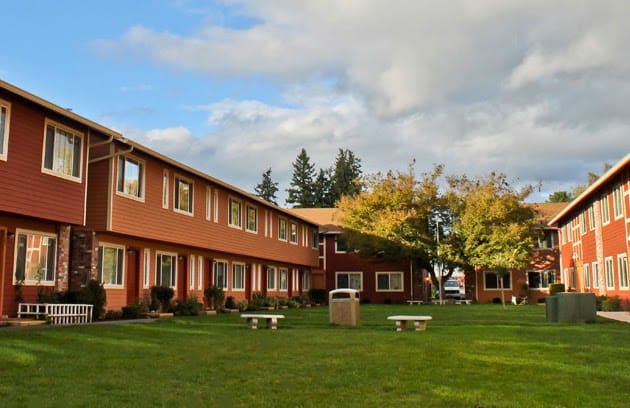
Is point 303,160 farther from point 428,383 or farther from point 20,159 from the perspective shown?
point 428,383

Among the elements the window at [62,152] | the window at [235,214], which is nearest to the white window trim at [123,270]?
the window at [62,152]

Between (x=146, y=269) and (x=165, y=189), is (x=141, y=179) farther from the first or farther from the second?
(x=146, y=269)

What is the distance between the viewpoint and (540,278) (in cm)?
4656

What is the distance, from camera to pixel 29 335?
12.5m

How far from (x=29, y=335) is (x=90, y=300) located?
5.63 meters

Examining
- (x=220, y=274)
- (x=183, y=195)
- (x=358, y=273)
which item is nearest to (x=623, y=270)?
(x=220, y=274)

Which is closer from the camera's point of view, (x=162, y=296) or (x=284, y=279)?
(x=162, y=296)

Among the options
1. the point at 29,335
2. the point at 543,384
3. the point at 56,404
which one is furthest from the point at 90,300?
the point at 543,384

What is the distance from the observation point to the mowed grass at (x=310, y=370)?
6988 millimetres

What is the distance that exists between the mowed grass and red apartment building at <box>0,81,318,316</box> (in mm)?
3883

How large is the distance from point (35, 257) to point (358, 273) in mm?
32751

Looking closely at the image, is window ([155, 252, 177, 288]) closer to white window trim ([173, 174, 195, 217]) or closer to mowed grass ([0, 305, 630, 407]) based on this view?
white window trim ([173, 174, 195, 217])

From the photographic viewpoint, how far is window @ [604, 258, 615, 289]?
94.8 feet

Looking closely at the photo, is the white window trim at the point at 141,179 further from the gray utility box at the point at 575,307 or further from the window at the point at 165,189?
the gray utility box at the point at 575,307
